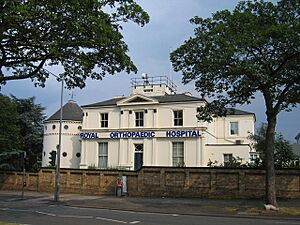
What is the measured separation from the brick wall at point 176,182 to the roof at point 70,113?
18.0m

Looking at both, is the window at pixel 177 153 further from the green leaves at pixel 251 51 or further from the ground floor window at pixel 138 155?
the green leaves at pixel 251 51

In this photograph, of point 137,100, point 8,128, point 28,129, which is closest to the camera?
point 8,128

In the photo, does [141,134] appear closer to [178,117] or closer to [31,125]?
[178,117]

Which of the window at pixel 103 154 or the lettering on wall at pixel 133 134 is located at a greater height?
the lettering on wall at pixel 133 134

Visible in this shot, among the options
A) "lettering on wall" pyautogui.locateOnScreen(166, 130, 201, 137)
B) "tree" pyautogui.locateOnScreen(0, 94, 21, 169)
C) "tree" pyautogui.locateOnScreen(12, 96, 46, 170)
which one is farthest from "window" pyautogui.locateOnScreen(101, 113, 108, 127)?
"tree" pyautogui.locateOnScreen(12, 96, 46, 170)

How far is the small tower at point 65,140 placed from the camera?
51219mm

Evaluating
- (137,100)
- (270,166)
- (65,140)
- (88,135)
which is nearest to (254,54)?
(270,166)

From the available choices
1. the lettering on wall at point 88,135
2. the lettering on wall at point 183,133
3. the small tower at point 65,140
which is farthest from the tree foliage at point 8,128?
the lettering on wall at point 183,133

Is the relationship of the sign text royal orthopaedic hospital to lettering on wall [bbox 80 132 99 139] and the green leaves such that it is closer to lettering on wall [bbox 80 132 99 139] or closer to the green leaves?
lettering on wall [bbox 80 132 99 139]

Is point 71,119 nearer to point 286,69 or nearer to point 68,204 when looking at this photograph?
point 68,204

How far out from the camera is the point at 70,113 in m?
55.4

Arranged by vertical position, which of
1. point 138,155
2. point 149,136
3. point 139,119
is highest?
point 139,119

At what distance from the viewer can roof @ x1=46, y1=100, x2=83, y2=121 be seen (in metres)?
53.8

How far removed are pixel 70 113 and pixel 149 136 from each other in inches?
622
